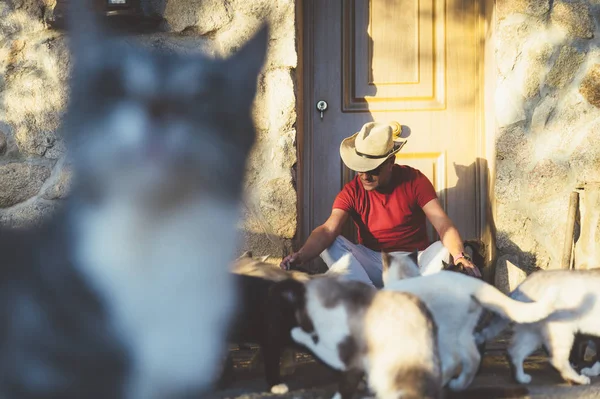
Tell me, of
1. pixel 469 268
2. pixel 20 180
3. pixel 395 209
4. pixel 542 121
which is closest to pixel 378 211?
pixel 395 209

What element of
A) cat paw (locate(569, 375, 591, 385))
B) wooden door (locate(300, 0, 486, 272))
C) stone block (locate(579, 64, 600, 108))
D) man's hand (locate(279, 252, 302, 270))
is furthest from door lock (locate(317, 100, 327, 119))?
cat paw (locate(569, 375, 591, 385))

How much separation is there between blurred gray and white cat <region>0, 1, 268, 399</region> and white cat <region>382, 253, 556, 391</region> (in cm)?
64

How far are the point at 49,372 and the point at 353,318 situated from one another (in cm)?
69

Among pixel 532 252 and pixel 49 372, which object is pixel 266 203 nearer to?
pixel 532 252

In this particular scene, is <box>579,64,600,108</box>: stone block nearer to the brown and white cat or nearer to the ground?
the ground

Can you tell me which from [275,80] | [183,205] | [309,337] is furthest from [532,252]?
[183,205]

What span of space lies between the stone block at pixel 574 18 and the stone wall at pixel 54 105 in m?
1.31

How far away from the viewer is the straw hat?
2.75 metres

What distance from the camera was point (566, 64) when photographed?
3.00 metres

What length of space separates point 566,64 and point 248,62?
2.41m

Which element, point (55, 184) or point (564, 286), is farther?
point (55, 184)

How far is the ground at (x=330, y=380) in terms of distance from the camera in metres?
1.72

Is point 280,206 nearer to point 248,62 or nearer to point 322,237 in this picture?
point 322,237

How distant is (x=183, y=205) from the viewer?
1.15 m
